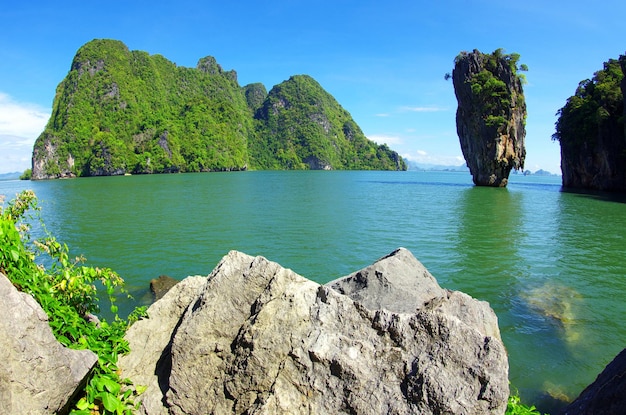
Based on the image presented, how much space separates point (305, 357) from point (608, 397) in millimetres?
3068

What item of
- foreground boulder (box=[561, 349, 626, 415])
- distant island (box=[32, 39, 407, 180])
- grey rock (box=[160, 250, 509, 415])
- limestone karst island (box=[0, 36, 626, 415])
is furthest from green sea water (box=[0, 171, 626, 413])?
distant island (box=[32, 39, 407, 180])

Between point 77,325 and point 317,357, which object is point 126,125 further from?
point 317,357

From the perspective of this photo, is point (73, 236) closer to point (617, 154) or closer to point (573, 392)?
point (573, 392)

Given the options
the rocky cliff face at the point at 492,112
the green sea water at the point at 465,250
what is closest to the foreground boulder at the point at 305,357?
the green sea water at the point at 465,250

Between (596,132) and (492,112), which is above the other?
(492,112)

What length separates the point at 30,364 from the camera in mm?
3260

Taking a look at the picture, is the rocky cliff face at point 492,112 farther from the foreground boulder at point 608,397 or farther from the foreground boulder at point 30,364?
the foreground boulder at point 30,364

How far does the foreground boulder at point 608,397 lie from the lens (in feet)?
12.3

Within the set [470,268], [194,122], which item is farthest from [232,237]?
[194,122]

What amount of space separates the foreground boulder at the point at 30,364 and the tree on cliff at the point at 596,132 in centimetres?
5178

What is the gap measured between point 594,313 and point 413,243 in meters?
9.36

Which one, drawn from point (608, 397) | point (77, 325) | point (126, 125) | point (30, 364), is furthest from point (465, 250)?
point (126, 125)

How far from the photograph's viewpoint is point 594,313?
35.7 feet

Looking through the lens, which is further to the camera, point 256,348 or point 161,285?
point 161,285
